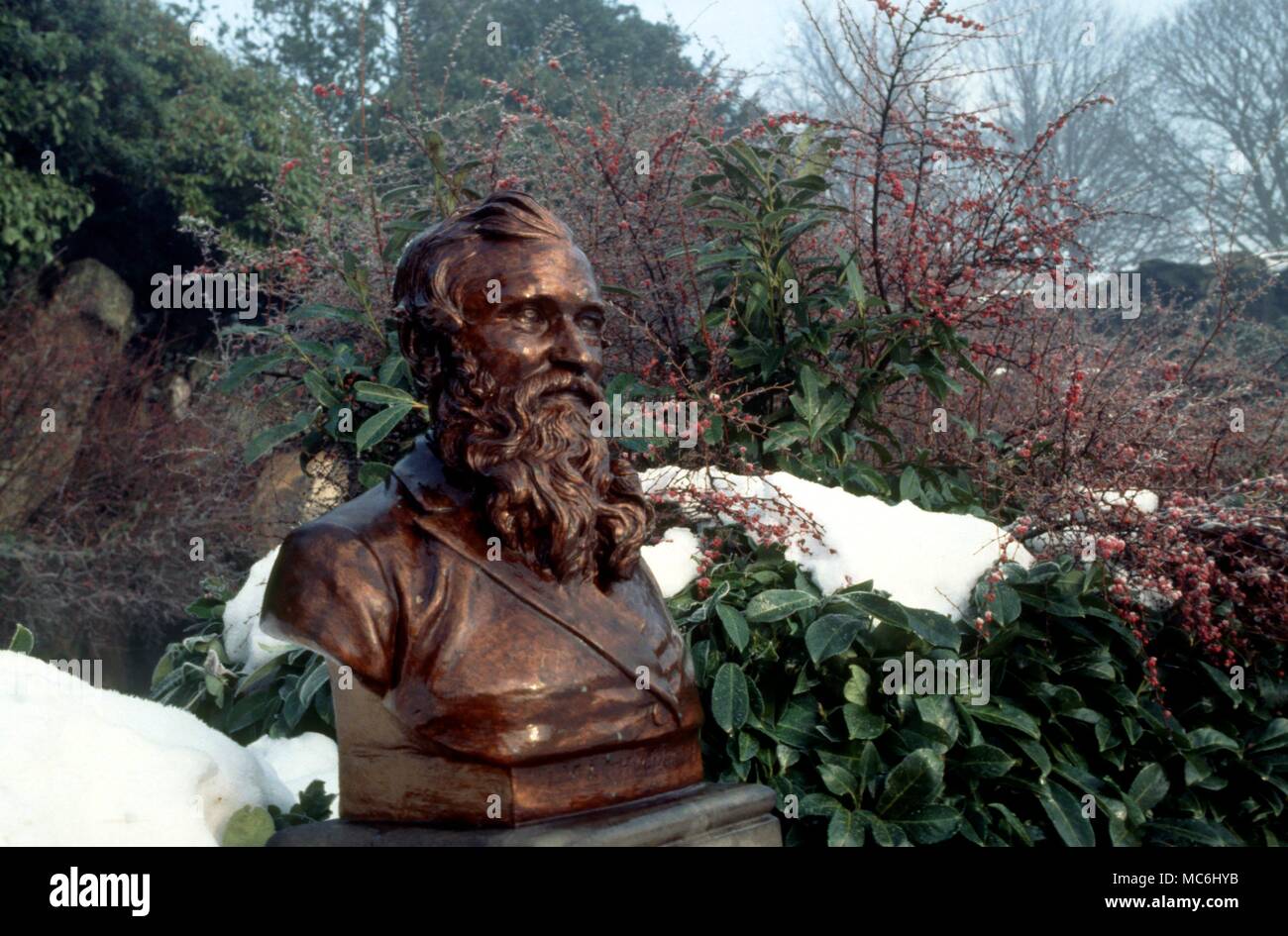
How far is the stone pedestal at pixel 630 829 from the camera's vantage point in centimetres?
220

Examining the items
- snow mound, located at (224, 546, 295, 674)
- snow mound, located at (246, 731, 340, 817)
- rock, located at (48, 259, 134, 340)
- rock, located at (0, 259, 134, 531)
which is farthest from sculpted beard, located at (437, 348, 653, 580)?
rock, located at (48, 259, 134, 340)

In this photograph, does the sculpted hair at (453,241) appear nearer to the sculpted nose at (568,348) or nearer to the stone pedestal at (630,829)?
the sculpted nose at (568,348)

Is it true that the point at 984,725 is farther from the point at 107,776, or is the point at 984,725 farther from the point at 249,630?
the point at 249,630

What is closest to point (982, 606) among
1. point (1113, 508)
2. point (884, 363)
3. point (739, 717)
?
point (1113, 508)

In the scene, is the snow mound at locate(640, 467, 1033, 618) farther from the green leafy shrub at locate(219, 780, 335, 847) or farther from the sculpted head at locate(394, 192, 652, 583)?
the green leafy shrub at locate(219, 780, 335, 847)

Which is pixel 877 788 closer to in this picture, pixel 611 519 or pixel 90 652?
pixel 611 519

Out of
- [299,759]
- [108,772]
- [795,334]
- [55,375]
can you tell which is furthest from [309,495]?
[55,375]

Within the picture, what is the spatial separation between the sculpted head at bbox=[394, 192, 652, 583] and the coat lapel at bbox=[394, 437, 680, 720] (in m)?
0.04

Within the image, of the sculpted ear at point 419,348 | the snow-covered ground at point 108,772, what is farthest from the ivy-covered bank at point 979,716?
the sculpted ear at point 419,348

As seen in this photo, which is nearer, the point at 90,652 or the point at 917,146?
the point at 917,146

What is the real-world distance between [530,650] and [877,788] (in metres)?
1.24

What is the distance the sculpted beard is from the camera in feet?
7.82

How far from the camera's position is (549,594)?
7.85ft

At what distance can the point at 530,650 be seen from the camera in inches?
90.9
